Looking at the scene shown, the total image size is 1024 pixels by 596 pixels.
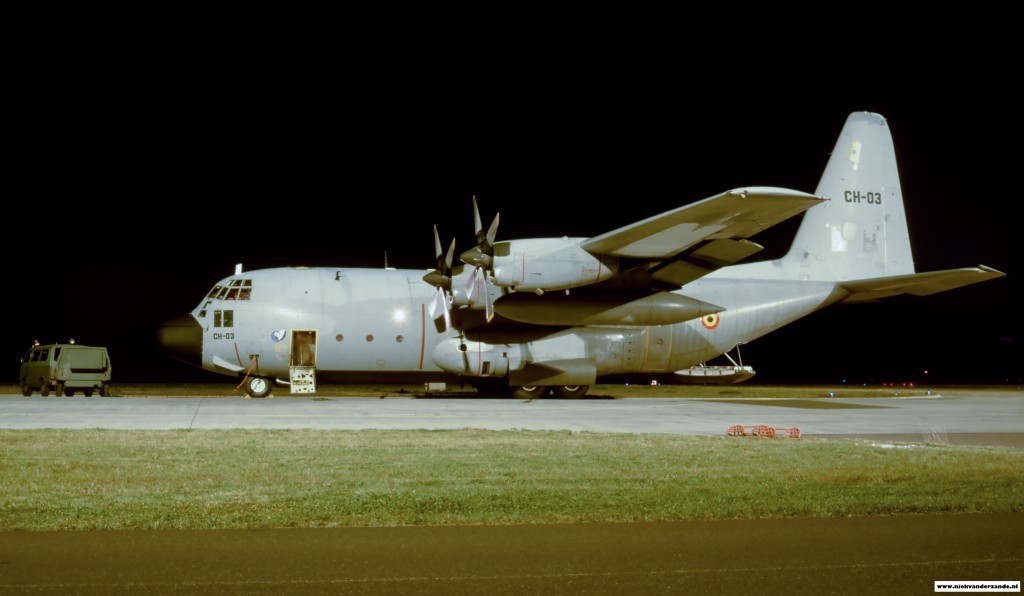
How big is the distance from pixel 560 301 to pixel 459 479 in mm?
14557

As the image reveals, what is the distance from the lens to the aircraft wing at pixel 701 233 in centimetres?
2005

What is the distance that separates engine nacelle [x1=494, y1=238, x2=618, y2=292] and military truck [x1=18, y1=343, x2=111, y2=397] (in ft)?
47.2

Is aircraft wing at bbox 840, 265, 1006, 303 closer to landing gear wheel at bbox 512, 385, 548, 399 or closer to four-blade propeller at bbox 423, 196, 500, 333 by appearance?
landing gear wheel at bbox 512, 385, 548, 399

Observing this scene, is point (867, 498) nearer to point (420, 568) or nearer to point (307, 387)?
point (420, 568)

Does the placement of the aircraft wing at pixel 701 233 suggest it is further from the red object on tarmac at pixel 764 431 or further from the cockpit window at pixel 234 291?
the cockpit window at pixel 234 291

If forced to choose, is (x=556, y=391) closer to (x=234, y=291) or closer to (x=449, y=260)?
(x=449, y=260)

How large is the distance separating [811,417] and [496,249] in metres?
8.69

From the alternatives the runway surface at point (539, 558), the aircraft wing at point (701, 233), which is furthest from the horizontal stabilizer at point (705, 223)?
the runway surface at point (539, 558)

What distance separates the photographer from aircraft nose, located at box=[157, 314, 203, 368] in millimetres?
24969

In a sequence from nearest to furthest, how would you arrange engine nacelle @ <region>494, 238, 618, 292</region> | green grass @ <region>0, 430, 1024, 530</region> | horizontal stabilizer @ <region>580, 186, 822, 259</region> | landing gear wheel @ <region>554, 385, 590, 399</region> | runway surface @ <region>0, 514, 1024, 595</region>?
runway surface @ <region>0, 514, 1024, 595</region> → green grass @ <region>0, 430, 1024, 530</region> → horizontal stabilizer @ <region>580, 186, 822, 259</region> → engine nacelle @ <region>494, 238, 618, 292</region> → landing gear wheel @ <region>554, 385, 590, 399</region>

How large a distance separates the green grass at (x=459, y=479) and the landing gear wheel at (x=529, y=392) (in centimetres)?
1235

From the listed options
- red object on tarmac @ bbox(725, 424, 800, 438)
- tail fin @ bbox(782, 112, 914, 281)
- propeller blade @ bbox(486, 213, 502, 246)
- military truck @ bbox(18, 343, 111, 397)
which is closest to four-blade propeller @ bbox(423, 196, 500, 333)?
propeller blade @ bbox(486, 213, 502, 246)

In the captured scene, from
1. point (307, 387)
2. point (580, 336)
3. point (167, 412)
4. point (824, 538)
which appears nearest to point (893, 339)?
point (580, 336)

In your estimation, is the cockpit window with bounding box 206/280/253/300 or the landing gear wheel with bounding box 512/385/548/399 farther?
the landing gear wheel with bounding box 512/385/548/399
